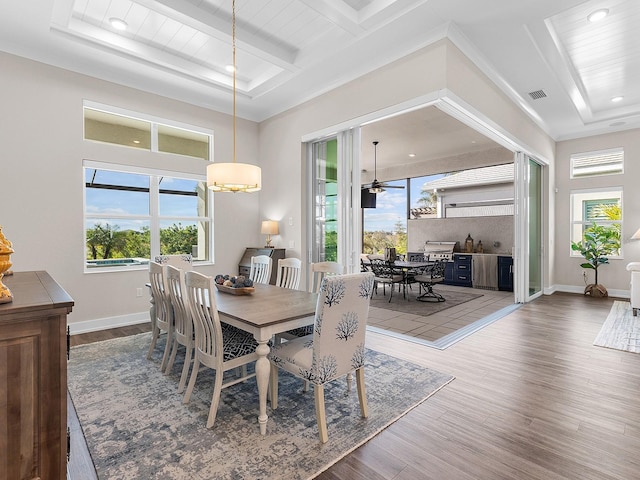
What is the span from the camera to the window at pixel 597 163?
655 centimetres

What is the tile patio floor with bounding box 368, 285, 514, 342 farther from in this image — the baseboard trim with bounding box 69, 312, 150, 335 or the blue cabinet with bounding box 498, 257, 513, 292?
the baseboard trim with bounding box 69, 312, 150, 335

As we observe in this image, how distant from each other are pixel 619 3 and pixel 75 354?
20.8ft

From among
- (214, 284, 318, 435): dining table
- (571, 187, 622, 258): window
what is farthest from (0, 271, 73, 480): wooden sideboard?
(571, 187, 622, 258): window

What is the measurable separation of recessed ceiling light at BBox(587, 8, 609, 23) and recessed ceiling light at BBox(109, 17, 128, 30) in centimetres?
471

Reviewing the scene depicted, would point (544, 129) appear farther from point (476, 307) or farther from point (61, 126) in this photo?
point (61, 126)

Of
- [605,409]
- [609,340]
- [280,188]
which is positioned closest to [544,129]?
[609,340]

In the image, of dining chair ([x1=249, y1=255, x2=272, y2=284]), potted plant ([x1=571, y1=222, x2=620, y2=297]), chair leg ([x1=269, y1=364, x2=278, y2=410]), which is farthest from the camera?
potted plant ([x1=571, y1=222, x2=620, y2=297])

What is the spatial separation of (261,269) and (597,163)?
7.15m

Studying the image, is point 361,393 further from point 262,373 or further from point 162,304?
point 162,304

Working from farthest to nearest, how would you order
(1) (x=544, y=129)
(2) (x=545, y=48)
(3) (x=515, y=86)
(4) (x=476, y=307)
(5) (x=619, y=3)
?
(1) (x=544, y=129) < (4) (x=476, y=307) < (3) (x=515, y=86) < (2) (x=545, y=48) < (5) (x=619, y=3)

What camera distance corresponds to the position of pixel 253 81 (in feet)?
15.8

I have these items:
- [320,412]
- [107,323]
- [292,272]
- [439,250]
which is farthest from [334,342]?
[439,250]

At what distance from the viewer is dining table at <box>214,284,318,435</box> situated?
209cm

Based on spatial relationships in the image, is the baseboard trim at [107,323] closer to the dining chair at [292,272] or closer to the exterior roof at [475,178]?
the dining chair at [292,272]
